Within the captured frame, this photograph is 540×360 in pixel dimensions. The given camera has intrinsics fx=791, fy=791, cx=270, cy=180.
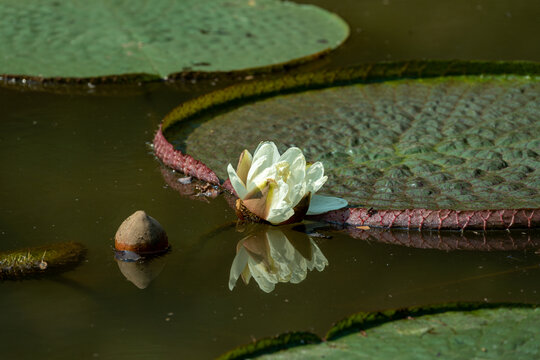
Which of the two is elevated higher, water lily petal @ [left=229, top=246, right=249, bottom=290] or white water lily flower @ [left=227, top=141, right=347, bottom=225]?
white water lily flower @ [left=227, top=141, right=347, bottom=225]

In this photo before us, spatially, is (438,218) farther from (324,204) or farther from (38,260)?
(38,260)

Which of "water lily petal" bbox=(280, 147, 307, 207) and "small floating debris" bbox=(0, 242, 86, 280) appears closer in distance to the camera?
"small floating debris" bbox=(0, 242, 86, 280)

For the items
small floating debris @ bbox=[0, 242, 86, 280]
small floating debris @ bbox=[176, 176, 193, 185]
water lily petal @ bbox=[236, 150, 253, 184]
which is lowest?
small floating debris @ bbox=[176, 176, 193, 185]

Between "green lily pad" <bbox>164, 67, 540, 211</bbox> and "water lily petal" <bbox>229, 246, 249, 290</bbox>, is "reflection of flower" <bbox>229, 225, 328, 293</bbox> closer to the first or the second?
"water lily petal" <bbox>229, 246, 249, 290</bbox>

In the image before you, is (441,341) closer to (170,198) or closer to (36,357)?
(36,357)

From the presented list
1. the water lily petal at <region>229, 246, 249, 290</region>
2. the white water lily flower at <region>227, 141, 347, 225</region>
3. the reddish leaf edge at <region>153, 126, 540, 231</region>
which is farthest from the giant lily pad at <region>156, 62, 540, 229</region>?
the water lily petal at <region>229, 246, 249, 290</region>

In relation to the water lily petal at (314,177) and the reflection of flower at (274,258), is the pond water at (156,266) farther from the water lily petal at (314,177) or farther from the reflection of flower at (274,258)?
the water lily petal at (314,177)

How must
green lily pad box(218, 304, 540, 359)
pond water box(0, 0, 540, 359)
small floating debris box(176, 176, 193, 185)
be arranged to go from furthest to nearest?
small floating debris box(176, 176, 193, 185) → pond water box(0, 0, 540, 359) → green lily pad box(218, 304, 540, 359)
